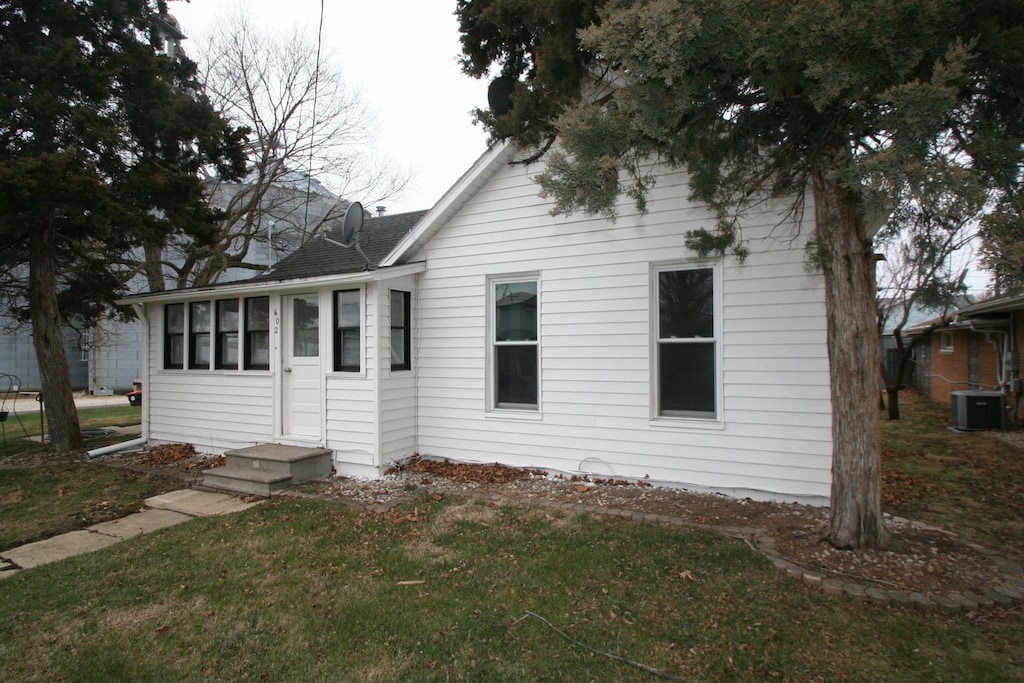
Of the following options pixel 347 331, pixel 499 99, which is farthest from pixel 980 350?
pixel 347 331

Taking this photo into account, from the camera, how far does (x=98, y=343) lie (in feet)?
60.3

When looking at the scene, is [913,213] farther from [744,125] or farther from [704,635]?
[704,635]

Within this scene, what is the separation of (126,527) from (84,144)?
6.32 meters

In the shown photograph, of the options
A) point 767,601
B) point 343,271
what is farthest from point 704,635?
point 343,271

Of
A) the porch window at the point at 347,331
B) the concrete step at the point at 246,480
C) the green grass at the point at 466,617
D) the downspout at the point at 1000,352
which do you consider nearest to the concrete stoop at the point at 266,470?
the concrete step at the point at 246,480

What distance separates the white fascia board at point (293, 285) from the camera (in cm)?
719

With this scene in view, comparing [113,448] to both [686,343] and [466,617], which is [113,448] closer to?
[466,617]

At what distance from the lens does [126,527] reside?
5.72m

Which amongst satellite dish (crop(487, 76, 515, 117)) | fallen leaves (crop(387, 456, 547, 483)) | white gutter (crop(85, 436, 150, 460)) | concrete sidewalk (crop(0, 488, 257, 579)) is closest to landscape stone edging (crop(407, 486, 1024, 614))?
fallen leaves (crop(387, 456, 547, 483))

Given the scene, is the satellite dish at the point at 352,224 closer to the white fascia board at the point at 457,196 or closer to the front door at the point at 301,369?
the front door at the point at 301,369

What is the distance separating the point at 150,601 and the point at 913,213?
5.77 m

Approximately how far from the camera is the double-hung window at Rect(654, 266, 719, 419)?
634 cm

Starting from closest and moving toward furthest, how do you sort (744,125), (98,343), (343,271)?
1. (744,125)
2. (343,271)
3. (98,343)

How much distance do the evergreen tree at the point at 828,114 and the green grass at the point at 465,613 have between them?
3.71 feet
